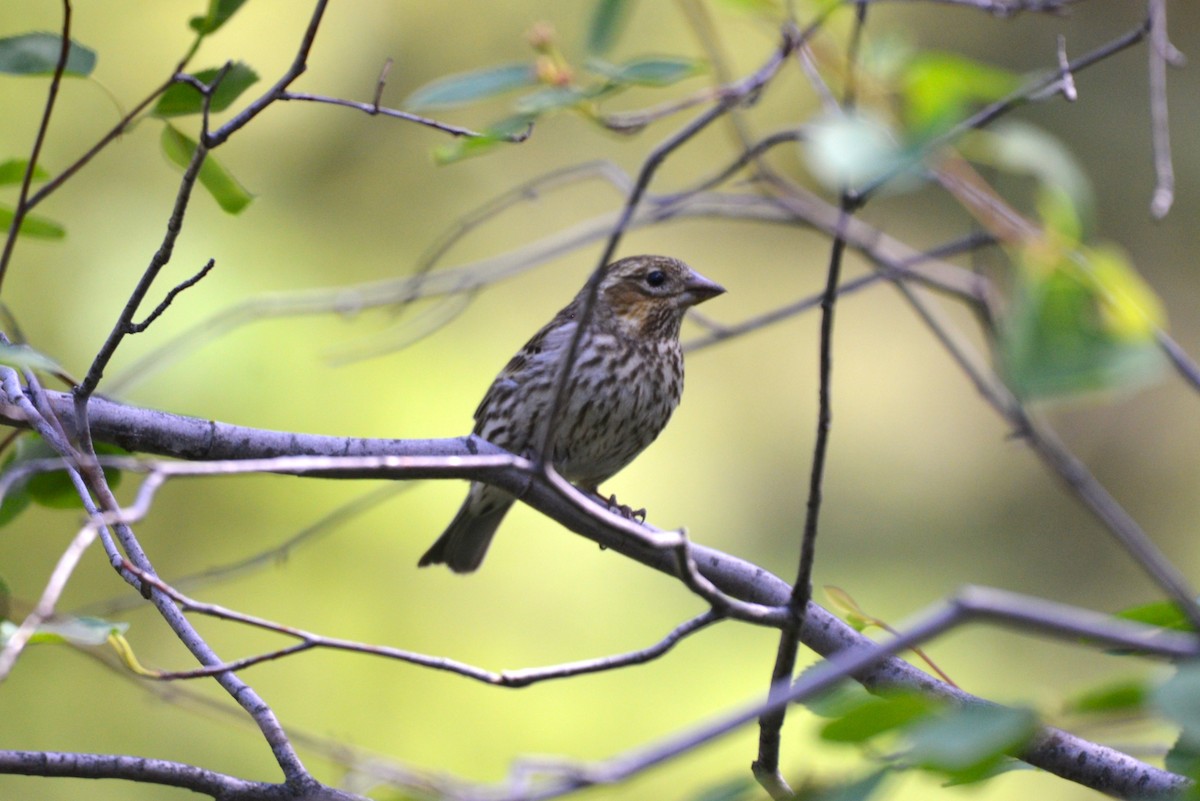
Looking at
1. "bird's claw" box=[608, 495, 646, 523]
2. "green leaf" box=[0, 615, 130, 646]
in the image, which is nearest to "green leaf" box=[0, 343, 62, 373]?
"green leaf" box=[0, 615, 130, 646]

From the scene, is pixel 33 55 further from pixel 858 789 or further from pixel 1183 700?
pixel 1183 700

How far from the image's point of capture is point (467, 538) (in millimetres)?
4820

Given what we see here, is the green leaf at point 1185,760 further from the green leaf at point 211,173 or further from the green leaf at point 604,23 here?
the green leaf at point 211,173

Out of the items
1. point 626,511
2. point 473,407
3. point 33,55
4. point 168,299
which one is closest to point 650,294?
point 626,511

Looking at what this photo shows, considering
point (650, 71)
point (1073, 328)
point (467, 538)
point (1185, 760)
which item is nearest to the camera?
point (1073, 328)

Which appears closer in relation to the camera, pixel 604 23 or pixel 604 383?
pixel 604 23

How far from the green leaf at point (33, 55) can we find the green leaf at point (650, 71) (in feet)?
3.74

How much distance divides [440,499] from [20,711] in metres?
2.27

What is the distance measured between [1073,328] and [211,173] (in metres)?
1.94

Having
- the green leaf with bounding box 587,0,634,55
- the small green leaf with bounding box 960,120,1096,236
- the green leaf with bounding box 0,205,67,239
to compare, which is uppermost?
the green leaf with bounding box 0,205,67,239

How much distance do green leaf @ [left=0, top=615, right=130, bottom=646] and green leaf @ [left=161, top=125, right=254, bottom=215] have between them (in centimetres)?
100

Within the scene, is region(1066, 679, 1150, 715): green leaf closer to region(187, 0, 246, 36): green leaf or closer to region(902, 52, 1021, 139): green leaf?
region(902, 52, 1021, 139): green leaf

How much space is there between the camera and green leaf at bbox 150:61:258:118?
2.34 meters

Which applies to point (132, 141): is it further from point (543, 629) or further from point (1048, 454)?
point (1048, 454)
